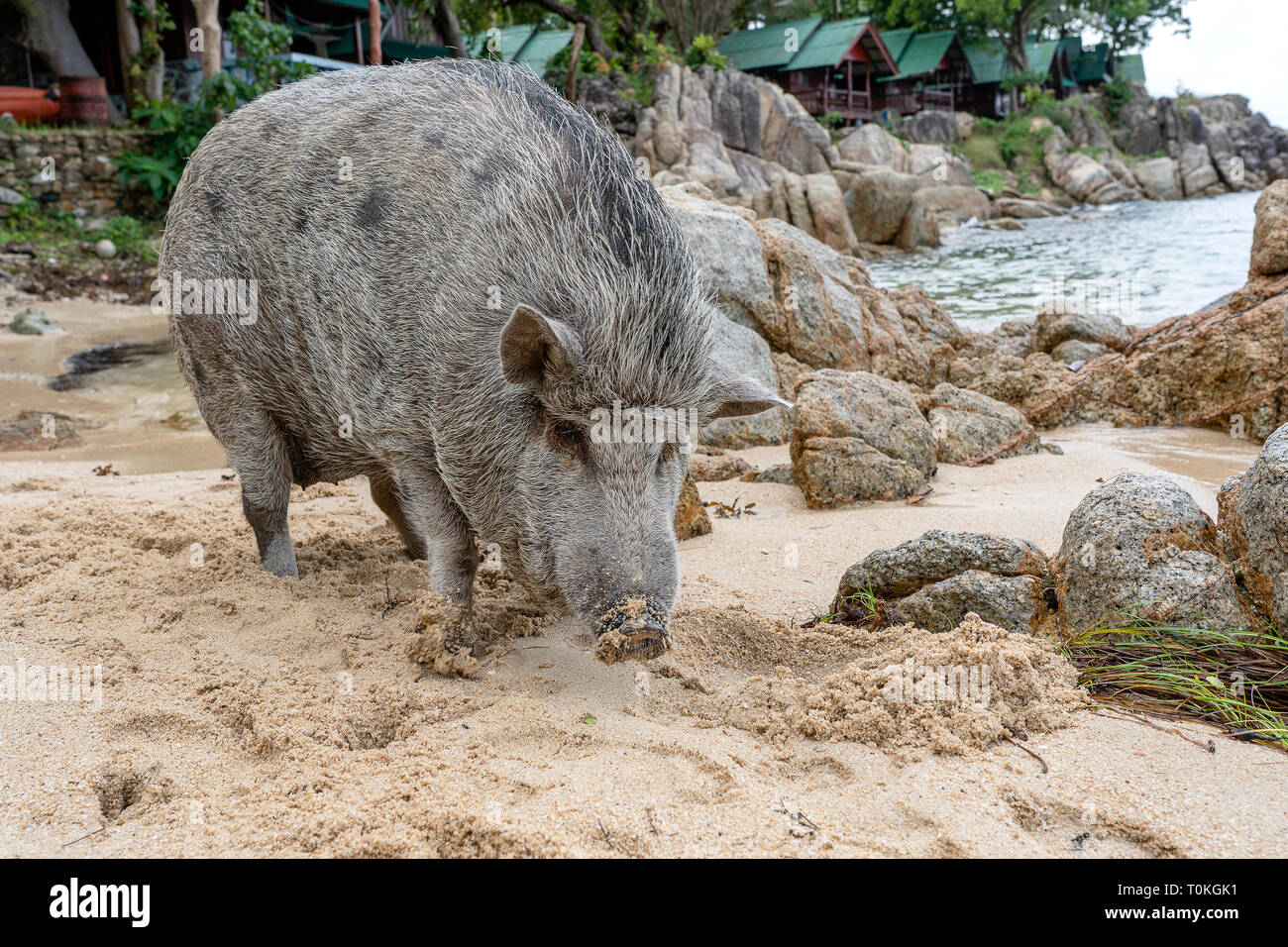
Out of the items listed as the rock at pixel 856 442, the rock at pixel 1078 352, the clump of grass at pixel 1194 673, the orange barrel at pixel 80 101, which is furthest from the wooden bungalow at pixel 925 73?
the clump of grass at pixel 1194 673

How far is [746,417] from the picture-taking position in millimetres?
7156

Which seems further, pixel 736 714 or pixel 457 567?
pixel 457 567

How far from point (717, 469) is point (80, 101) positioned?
1875cm

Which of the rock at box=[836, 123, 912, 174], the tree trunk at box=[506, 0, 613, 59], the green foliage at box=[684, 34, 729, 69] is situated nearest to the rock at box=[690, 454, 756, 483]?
the tree trunk at box=[506, 0, 613, 59]

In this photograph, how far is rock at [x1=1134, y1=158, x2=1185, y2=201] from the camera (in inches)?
1731

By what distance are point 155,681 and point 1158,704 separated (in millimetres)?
2978

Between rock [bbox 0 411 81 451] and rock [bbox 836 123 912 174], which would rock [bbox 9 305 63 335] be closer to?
rock [bbox 0 411 81 451]

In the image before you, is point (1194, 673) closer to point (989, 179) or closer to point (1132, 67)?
point (989, 179)

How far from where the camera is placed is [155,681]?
3.15 meters

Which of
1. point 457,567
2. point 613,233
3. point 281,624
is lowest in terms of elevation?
point 281,624

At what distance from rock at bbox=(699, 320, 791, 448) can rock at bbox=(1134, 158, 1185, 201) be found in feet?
142

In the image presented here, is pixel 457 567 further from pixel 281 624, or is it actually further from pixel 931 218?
pixel 931 218
